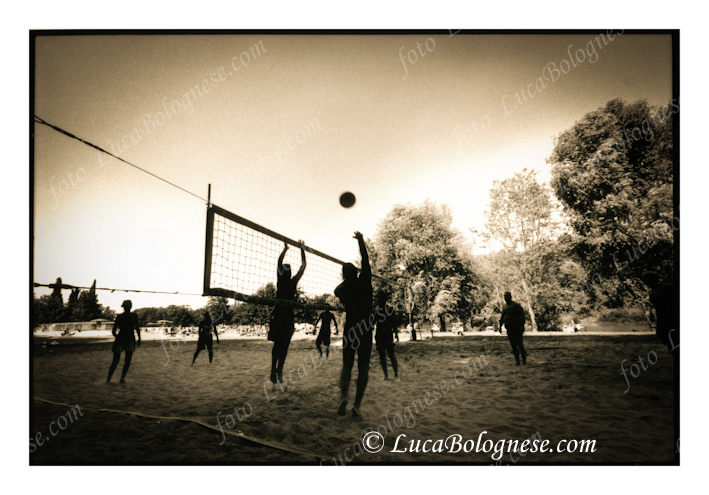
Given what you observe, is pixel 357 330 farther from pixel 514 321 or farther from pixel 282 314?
pixel 514 321

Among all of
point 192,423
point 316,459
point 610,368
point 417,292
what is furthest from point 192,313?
point 610,368

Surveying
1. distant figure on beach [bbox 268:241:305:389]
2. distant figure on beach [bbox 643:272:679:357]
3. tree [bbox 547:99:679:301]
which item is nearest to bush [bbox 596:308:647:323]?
tree [bbox 547:99:679:301]

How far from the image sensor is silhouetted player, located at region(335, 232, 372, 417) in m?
3.14

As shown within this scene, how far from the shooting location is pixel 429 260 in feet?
40.5

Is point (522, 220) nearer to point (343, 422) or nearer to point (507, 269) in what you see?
point (507, 269)

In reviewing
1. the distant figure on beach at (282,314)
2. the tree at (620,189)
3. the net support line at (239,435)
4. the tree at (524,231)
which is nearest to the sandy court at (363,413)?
the net support line at (239,435)

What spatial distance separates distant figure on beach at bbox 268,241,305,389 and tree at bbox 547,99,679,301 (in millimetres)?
4630

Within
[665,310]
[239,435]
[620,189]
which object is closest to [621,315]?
[620,189]

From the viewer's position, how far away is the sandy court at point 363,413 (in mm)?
2707

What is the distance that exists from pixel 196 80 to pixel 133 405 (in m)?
4.09

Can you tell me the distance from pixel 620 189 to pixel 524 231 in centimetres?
289

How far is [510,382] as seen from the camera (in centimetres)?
443

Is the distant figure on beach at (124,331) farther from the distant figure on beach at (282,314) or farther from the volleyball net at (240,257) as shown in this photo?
the distant figure on beach at (282,314)

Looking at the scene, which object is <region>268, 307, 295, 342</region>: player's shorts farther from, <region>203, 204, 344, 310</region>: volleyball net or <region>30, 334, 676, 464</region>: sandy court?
<region>30, 334, 676, 464</region>: sandy court
